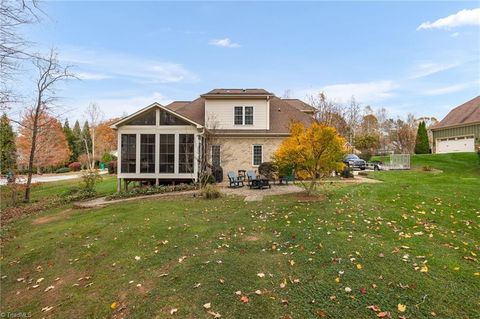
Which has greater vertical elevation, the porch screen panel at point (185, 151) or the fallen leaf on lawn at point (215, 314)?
the porch screen panel at point (185, 151)

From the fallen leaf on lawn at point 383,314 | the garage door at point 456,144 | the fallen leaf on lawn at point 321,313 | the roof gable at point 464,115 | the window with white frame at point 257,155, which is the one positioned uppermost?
the roof gable at point 464,115

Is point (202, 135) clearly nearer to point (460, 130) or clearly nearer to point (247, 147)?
point (247, 147)

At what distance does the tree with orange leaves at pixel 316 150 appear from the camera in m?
10.7

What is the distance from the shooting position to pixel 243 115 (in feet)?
63.9

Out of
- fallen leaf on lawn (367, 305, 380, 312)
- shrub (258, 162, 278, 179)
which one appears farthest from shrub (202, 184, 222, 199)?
fallen leaf on lawn (367, 305, 380, 312)

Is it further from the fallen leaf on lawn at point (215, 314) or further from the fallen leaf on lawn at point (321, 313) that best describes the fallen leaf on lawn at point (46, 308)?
the fallen leaf on lawn at point (321, 313)

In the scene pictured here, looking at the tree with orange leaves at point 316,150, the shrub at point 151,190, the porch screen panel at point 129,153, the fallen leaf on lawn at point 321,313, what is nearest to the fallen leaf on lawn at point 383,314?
the fallen leaf on lawn at point 321,313

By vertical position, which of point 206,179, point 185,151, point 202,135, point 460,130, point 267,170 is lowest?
point 206,179

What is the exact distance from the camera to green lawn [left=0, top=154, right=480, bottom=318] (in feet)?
13.2

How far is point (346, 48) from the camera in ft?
70.1

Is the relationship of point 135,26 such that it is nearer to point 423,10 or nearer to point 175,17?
point 175,17

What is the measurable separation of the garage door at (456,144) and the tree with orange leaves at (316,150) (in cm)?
2373

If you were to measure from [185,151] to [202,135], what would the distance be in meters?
1.56

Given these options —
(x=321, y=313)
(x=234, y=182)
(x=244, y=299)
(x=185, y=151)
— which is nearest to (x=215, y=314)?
(x=244, y=299)
